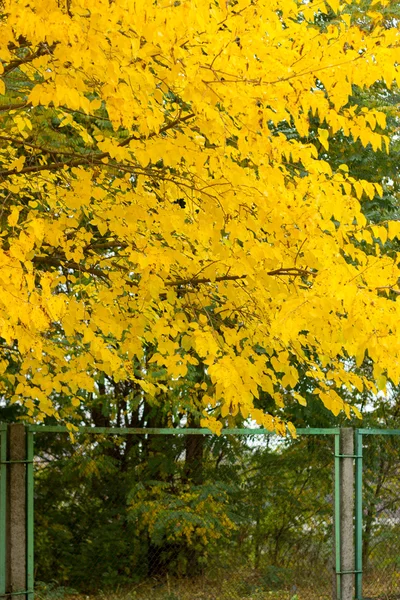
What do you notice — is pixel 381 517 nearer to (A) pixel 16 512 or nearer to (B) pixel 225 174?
(A) pixel 16 512

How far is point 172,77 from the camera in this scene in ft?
12.6

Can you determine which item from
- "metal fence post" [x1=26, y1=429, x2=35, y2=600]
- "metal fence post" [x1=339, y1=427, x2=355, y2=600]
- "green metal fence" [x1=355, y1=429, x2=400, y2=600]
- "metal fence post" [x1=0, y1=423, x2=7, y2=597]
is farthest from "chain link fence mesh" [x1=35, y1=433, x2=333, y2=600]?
"metal fence post" [x1=0, y1=423, x2=7, y2=597]

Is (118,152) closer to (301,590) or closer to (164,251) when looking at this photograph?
(164,251)

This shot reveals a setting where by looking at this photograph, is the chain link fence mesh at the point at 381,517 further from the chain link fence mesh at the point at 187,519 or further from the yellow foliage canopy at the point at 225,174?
the yellow foliage canopy at the point at 225,174

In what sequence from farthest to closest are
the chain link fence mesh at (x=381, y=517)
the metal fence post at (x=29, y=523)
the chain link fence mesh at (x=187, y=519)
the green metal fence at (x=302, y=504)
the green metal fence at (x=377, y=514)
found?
1. the chain link fence mesh at (x=381, y=517)
2. the chain link fence mesh at (x=187, y=519)
3. the green metal fence at (x=377, y=514)
4. the green metal fence at (x=302, y=504)
5. the metal fence post at (x=29, y=523)

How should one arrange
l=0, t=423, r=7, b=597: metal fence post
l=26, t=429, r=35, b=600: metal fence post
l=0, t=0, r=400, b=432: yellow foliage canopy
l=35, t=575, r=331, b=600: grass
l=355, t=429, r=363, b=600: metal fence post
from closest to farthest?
l=0, t=0, r=400, b=432: yellow foliage canopy
l=0, t=423, r=7, b=597: metal fence post
l=26, t=429, r=35, b=600: metal fence post
l=35, t=575, r=331, b=600: grass
l=355, t=429, r=363, b=600: metal fence post

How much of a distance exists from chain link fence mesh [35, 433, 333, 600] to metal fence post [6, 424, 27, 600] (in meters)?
0.90

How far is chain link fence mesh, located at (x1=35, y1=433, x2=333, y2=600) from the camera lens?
24.1ft

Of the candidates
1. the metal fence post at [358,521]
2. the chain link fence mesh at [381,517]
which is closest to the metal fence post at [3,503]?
the metal fence post at [358,521]

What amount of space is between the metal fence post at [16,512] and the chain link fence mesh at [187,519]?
90 cm

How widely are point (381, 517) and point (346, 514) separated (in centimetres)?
124

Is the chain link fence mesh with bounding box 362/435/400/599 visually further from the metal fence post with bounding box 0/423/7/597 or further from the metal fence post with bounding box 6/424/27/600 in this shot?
the metal fence post with bounding box 0/423/7/597

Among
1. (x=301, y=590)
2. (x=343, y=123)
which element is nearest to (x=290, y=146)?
(x=343, y=123)

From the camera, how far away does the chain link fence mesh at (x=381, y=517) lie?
765cm
